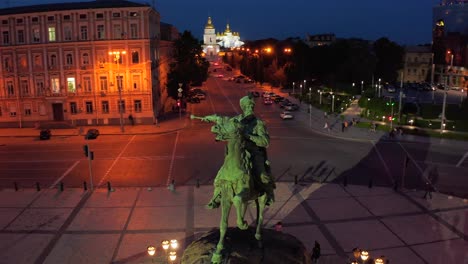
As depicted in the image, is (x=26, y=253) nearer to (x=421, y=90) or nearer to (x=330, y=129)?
(x=330, y=129)

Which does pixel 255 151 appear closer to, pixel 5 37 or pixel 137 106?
pixel 137 106

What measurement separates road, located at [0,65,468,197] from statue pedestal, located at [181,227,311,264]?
15528mm

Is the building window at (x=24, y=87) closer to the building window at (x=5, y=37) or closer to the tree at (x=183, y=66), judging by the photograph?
the building window at (x=5, y=37)

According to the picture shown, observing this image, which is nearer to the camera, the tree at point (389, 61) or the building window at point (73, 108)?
the building window at point (73, 108)

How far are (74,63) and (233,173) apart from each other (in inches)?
1917

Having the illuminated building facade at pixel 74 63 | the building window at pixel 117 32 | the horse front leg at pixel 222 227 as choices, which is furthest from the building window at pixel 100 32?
the horse front leg at pixel 222 227

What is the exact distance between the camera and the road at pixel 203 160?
3241 centimetres

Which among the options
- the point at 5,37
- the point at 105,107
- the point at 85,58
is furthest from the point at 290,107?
the point at 5,37

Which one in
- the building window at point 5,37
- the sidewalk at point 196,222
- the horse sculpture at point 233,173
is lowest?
the sidewalk at point 196,222

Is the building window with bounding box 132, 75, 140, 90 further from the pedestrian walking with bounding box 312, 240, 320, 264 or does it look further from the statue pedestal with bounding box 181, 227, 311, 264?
the statue pedestal with bounding box 181, 227, 311, 264

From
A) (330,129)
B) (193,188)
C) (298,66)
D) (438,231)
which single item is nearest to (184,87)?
(330,129)

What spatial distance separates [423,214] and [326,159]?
13.3 m

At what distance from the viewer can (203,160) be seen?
3803cm

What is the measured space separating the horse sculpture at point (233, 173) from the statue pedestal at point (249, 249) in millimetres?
596
